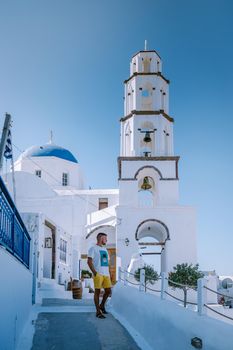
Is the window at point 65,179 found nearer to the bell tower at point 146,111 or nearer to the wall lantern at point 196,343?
the bell tower at point 146,111

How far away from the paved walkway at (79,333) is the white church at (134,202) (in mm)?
10696

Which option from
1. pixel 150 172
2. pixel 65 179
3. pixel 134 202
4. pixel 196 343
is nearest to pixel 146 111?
pixel 150 172

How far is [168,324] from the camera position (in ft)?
21.5

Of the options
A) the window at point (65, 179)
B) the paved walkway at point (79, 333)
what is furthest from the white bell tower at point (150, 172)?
the paved walkway at point (79, 333)

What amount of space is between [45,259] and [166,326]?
14262 mm

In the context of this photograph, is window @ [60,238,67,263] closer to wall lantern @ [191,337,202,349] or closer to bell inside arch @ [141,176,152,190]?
bell inside arch @ [141,176,152,190]

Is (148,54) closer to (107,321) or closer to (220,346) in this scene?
(107,321)

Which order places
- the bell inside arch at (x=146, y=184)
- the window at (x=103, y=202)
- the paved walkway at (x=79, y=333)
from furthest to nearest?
the window at (x=103, y=202)
the bell inside arch at (x=146, y=184)
the paved walkway at (x=79, y=333)

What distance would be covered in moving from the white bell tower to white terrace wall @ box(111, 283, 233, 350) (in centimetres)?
1522

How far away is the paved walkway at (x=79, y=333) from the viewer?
7.30 m

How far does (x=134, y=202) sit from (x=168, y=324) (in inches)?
789

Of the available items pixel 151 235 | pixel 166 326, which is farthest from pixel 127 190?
pixel 166 326

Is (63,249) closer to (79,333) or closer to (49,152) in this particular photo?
(79,333)

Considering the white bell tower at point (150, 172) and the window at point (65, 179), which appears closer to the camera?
the white bell tower at point (150, 172)
